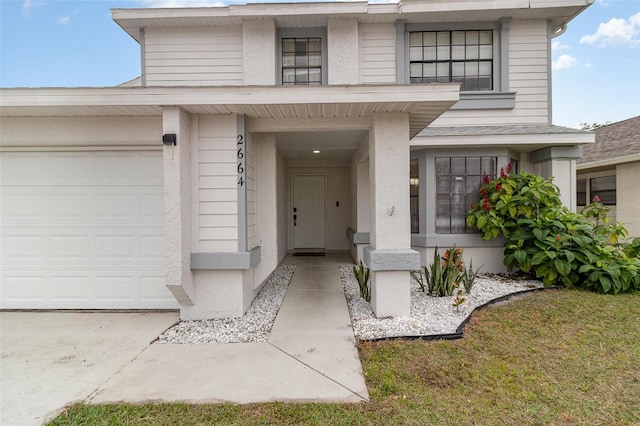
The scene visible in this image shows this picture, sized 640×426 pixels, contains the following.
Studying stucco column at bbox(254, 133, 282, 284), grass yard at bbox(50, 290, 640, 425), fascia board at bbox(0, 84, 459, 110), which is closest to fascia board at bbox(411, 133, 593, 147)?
fascia board at bbox(0, 84, 459, 110)

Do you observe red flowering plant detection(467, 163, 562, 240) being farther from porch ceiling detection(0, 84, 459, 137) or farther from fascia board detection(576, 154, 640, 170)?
fascia board detection(576, 154, 640, 170)

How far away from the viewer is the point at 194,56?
6223mm

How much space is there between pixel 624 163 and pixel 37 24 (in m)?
15.0

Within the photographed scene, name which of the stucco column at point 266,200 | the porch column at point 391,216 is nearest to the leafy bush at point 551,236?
the porch column at point 391,216

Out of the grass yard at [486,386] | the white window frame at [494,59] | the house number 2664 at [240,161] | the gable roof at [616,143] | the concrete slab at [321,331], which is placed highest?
the white window frame at [494,59]

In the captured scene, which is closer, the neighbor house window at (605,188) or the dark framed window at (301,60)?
the dark framed window at (301,60)

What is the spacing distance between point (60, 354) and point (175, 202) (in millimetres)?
1880

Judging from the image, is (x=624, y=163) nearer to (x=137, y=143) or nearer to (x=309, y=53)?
(x=309, y=53)

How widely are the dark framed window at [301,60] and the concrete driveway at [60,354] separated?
5.16 m

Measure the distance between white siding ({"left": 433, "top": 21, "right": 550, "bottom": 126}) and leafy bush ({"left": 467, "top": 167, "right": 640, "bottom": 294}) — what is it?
142cm

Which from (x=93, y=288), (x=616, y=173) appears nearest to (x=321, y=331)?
(x=93, y=288)

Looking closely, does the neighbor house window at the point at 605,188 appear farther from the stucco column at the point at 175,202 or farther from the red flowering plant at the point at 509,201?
the stucco column at the point at 175,202

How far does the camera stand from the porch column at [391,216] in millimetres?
3658

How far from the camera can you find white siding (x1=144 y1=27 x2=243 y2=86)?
20.3ft
